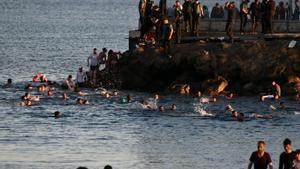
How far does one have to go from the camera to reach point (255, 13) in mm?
57156

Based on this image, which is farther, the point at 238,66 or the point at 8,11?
the point at 8,11

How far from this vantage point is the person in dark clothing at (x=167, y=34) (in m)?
54.7

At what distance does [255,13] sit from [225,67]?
3.62 metres

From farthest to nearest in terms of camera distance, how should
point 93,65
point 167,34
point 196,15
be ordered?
point 93,65, point 196,15, point 167,34

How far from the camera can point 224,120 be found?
49.4m

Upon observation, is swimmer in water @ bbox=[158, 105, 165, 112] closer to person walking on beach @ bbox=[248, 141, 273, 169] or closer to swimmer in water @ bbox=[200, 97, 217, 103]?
swimmer in water @ bbox=[200, 97, 217, 103]

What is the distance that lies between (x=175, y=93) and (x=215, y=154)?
14.3 meters

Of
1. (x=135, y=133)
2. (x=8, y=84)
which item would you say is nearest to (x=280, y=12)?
(x=8, y=84)

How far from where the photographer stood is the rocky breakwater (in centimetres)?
5425

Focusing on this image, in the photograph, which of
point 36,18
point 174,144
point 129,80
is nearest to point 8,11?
point 36,18

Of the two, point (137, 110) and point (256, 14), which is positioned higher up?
point (256, 14)

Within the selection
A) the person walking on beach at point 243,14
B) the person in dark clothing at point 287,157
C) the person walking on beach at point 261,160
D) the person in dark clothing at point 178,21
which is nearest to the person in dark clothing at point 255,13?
the person walking on beach at point 243,14

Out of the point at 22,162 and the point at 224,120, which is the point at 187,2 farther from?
the point at 22,162

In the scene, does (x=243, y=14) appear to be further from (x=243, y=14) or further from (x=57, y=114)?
(x=57, y=114)
